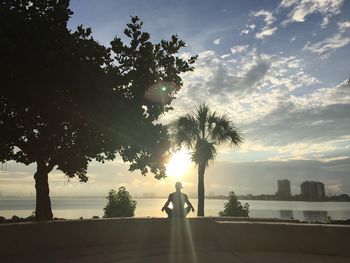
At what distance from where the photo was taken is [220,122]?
22.8 metres

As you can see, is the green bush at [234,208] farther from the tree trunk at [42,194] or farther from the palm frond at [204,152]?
the tree trunk at [42,194]

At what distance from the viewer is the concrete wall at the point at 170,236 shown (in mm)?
9719

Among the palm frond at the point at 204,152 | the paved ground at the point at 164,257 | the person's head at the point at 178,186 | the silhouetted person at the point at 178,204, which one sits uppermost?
the palm frond at the point at 204,152

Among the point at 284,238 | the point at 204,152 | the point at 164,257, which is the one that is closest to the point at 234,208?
the point at 204,152

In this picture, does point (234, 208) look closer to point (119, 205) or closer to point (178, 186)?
point (119, 205)

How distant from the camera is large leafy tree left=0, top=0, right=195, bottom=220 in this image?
41.2ft

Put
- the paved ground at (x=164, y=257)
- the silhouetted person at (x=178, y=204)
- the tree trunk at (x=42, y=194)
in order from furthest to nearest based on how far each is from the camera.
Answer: the tree trunk at (x=42, y=194), the silhouetted person at (x=178, y=204), the paved ground at (x=164, y=257)

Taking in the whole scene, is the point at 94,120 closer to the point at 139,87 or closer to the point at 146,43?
the point at 139,87

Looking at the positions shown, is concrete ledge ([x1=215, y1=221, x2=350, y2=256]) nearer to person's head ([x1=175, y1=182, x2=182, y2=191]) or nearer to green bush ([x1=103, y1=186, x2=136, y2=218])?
person's head ([x1=175, y1=182, x2=182, y2=191])

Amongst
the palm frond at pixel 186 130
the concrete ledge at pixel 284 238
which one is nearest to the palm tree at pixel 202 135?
the palm frond at pixel 186 130

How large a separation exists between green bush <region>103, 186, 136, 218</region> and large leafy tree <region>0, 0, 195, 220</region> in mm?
7415

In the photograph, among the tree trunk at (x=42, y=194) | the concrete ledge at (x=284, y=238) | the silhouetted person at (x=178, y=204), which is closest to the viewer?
the concrete ledge at (x=284, y=238)

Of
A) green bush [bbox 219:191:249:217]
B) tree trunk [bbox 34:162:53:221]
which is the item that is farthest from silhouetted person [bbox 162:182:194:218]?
green bush [bbox 219:191:249:217]

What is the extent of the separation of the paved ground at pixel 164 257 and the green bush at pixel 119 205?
41.6ft
